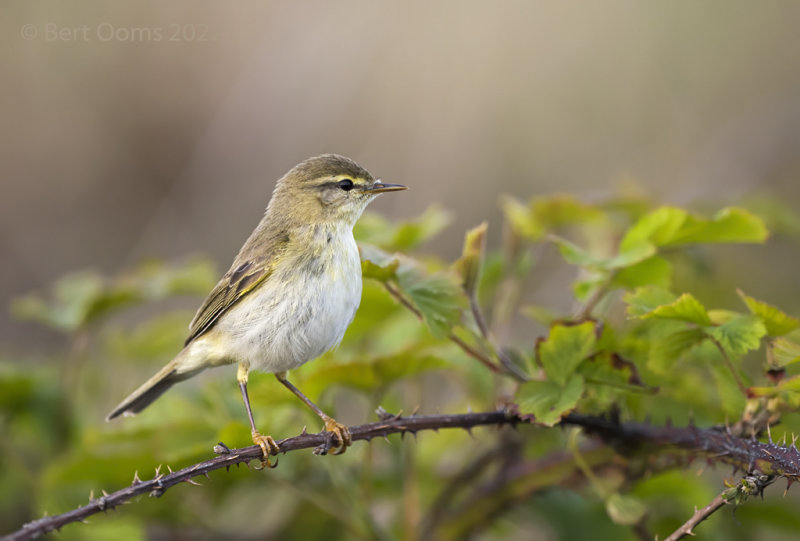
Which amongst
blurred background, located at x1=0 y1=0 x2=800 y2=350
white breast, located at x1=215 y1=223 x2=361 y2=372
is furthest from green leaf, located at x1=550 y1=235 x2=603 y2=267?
blurred background, located at x1=0 y1=0 x2=800 y2=350

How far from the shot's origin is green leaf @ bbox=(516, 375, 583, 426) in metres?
2.40

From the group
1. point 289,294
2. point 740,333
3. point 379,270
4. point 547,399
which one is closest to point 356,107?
point 289,294

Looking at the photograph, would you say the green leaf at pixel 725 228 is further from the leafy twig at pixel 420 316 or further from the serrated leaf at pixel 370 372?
the serrated leaf at pixel 370 372

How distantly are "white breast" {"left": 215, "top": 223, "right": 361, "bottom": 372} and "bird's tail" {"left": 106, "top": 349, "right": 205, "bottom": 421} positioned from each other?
11.5 inches

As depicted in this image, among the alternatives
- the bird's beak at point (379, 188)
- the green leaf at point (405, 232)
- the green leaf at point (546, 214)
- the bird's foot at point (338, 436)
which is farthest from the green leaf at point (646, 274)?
the bird's foot at point (338, 436)

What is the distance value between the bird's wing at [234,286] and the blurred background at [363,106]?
367 cm

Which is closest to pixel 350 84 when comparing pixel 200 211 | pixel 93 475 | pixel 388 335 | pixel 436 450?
pixel 200 211

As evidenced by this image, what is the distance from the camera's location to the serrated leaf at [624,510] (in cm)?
255

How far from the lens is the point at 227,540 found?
373cm

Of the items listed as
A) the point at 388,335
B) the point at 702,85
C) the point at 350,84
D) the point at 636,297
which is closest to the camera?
the point at 636,297

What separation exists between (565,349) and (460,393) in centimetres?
165

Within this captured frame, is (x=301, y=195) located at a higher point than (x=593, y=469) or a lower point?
higher

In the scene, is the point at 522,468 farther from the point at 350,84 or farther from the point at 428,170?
the point at 350,84

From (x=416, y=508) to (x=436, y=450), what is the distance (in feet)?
2.10
